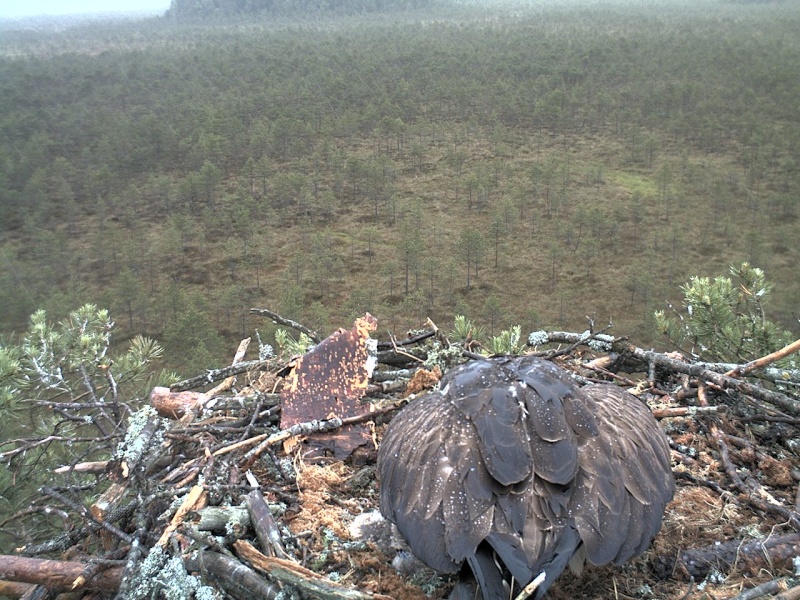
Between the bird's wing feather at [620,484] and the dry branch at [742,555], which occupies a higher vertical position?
the bird's wing feather at [620,484]

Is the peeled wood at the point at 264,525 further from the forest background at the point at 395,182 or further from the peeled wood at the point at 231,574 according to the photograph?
the forest background at the point at 395,182

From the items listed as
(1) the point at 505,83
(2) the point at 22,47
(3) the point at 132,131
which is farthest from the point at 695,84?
(2) the point at 22,47

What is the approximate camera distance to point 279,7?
84.4m

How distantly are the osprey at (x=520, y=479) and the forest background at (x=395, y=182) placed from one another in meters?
11.4

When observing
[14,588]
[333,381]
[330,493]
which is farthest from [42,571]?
[333,381]

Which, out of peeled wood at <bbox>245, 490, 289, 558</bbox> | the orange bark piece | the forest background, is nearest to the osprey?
peeled wood at <bbox>245, 490, 289, 558</bbox>

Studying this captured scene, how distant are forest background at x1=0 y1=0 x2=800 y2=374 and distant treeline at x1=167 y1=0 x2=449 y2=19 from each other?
3607 centimetres

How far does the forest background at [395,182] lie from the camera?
22.8 metres

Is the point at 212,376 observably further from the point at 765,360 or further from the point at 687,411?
the point at 765,360

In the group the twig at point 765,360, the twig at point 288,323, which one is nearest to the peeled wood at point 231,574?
the twig at point 288,323

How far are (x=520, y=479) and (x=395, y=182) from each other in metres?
30.2

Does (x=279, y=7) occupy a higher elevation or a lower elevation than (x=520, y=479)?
lower

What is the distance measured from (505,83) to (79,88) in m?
29.4

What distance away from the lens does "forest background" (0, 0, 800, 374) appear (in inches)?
899
